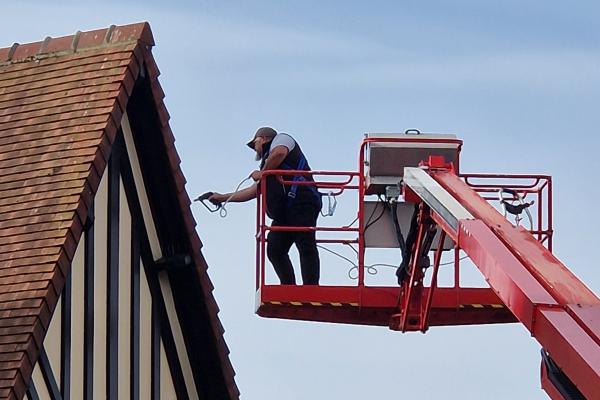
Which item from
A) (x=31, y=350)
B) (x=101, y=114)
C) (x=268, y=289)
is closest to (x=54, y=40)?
(x=101, y=114)

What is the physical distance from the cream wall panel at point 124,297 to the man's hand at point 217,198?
1969 mm

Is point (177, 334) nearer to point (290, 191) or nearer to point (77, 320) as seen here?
point (290, 191)

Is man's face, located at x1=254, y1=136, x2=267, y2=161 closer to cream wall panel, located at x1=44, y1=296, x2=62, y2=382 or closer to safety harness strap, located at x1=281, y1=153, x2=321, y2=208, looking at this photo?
safety harness strap, located at x1=281, y1=153, x2=321, y2=208

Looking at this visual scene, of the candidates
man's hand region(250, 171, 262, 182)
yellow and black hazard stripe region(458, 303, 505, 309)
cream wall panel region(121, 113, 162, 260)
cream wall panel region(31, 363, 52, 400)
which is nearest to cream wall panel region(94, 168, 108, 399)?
cream wall panel region(121, 113, 162, 260)

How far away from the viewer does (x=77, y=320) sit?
622 inches

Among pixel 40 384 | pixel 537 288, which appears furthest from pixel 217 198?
pixel 537 288

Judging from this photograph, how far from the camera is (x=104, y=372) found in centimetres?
1625

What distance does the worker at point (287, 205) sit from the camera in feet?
62.6

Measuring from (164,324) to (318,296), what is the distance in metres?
1.86

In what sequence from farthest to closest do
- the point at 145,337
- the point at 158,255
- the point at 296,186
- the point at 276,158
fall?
the point at 296,186 → the point at 276,158 → the point at 158,255 → the point at 145,337

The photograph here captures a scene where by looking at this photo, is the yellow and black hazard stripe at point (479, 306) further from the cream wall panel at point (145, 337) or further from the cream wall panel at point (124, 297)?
the cream wall panel at point (124, 297)

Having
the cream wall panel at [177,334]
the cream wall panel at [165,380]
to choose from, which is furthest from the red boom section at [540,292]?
the cream wall panel at [165,380]

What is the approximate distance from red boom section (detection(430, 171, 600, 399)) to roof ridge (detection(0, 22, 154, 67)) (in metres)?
4.15

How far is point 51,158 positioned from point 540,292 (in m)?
5.38
